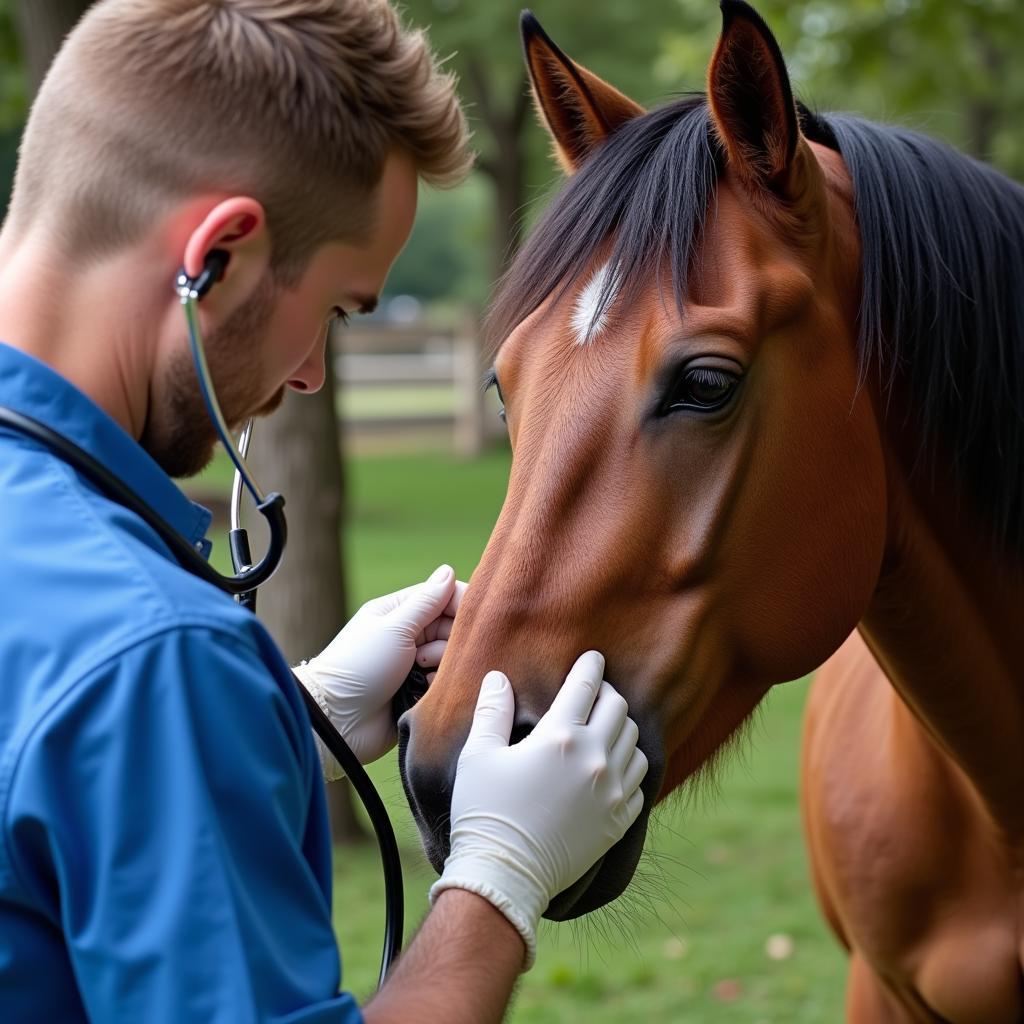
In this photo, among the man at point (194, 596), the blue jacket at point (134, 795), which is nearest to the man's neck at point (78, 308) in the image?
the man at point (194, 596)

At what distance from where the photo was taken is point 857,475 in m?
1.96

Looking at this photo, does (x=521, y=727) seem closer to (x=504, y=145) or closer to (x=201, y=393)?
(x=201, y=393)

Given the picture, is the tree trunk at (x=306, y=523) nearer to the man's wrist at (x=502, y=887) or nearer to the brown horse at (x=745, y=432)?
the brown horse at (x=745, y=432)

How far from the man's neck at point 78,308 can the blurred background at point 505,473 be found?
2.86 feet

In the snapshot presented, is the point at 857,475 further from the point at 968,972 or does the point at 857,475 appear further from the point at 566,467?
the point at 968,972

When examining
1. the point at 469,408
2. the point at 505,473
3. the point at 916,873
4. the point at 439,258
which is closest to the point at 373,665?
the point at 916,873

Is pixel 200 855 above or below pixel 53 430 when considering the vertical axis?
below

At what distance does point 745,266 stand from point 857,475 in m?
0.37

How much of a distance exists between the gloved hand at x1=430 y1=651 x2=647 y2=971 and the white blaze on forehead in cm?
51

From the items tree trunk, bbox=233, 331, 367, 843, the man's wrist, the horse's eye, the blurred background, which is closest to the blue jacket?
the man's wrist

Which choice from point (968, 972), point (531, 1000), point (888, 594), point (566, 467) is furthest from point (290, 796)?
point (531, 1000)

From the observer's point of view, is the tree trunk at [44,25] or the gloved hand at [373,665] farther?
the tree trunk at [44,25]

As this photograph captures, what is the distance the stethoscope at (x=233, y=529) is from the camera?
1.22 metres

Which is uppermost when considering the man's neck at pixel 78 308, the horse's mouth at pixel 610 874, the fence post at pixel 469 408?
the man's neck at pixel 78 308
